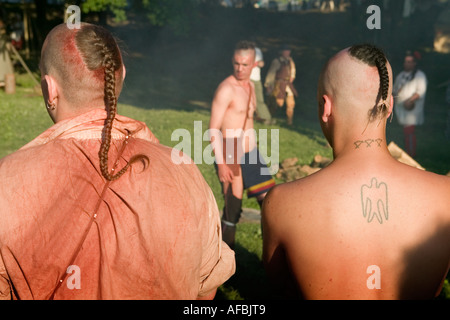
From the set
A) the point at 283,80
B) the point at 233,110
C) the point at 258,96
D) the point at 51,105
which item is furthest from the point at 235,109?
the point at 283,80

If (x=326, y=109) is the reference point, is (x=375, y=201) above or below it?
below

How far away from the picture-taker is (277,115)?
1816 cm

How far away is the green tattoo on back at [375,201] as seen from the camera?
2.57 meters

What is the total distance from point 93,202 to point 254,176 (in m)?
4.10

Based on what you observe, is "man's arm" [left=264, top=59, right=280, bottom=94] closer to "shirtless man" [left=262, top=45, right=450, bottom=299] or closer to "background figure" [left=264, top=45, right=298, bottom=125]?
"background figure" [left=264, top=45, right=298, bottom=125]

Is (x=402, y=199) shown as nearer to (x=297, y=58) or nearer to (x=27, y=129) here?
(x=27, y=129)

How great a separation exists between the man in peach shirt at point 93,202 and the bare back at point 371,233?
0.49 m

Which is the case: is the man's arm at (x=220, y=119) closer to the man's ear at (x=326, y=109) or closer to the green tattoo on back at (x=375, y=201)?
the man's ear at (x=326, y=109)

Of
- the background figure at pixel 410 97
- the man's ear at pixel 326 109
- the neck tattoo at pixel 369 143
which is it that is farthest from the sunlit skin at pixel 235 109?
the background figure at pixel 410 97

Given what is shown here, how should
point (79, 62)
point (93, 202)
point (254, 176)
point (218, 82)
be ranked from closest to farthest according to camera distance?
point (93, 202) < point (79, 62) < point (254, 176) < point (218, 82)

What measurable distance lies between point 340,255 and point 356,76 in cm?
84

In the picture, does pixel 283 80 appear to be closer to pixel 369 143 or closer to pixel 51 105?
pixel 369 143

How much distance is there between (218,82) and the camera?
25.7 m

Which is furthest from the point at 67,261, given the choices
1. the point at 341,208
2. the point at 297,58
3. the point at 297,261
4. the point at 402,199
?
the point at 297,58
